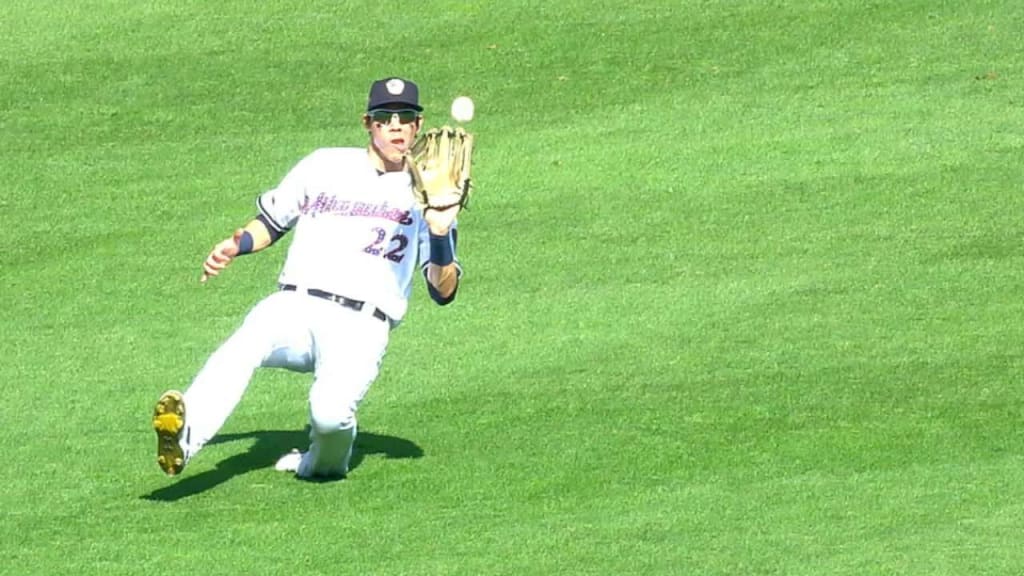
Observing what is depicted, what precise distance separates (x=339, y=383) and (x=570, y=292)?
2764 mm

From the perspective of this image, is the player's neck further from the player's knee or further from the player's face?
the player's knee

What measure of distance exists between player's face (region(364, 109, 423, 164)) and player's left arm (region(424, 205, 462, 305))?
38 cm

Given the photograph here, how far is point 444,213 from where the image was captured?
7289mm

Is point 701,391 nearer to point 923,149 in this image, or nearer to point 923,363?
point 923,363

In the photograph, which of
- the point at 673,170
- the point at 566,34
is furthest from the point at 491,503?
the point at 566,34

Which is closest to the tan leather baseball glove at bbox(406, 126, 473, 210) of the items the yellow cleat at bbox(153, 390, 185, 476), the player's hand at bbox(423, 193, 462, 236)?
the player's hand at bbox(423, 193, 462, 236)

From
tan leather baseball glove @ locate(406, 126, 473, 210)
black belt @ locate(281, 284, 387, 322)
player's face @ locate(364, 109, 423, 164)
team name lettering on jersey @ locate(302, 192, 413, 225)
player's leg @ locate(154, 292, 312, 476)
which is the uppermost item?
player's face @ locate(364, 109, 423, 164)

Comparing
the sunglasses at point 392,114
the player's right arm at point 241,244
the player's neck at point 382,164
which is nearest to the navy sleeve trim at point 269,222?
the player's right arm at point 241,244

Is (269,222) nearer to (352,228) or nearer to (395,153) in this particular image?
(352,228)

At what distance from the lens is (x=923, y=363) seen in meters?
8.88

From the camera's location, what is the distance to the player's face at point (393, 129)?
297 inches

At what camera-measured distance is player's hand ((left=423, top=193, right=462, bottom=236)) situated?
7289 millimetres

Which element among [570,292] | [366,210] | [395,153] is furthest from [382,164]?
[570,292]

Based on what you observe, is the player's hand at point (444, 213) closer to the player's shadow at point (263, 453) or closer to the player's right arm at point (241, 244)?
the player's right arm at point (241, 244)
